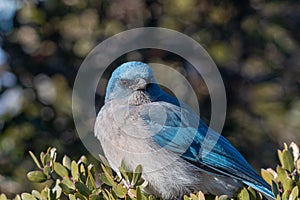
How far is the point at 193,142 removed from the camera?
14.9 feet

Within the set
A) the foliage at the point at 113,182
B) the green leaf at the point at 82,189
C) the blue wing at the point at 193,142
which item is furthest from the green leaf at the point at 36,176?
the blue wing at the point at 193,142

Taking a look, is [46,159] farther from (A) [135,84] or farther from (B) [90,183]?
(A) [135,84]

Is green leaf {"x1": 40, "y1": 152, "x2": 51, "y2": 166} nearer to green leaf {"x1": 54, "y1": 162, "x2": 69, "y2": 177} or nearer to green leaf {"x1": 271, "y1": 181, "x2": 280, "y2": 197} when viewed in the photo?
green leaf {"x1": 54, "y1": 162, "x2": 69, "y2": 177}

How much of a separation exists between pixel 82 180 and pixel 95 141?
5.66 feet

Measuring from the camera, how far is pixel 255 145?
6426mm

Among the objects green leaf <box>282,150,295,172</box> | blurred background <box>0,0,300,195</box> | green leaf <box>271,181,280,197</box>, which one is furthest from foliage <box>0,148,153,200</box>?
blurred background <box>0,0,300,195</box>

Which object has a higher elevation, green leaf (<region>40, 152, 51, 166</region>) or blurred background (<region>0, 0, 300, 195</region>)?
blurred background (<region>0, 0, 300, 195</region>)

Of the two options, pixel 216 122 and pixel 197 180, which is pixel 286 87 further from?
pixel 197 180

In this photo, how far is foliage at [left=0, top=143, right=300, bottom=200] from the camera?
3514 mm

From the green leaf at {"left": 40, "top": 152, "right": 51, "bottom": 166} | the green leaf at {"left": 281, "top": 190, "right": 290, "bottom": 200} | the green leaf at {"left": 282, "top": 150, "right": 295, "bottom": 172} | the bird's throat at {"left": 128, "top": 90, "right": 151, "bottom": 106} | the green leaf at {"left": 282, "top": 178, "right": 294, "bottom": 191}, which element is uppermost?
the bird's throat at {"left": 128, "top": 90, "right": 151, "bottom": 106}

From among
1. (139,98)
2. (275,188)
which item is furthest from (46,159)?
(275,188)

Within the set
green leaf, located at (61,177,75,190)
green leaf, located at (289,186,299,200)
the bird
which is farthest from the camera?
the bird

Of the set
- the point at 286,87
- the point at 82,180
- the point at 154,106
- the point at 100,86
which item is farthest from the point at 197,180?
the point at 286,87

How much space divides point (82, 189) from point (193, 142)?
1.15 m
